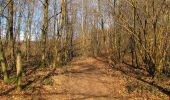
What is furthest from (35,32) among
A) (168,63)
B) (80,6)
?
(168,63)

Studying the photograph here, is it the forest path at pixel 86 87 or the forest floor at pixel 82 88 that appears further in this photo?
the forest path at pixel 86 87

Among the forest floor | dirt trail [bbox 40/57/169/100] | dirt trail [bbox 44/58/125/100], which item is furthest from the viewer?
dirt trail [bbox 44/58/125/100]

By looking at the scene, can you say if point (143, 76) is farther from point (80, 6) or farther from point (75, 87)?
point (80, 6)

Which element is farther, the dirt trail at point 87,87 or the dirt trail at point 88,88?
the dirt trail at point 87,87

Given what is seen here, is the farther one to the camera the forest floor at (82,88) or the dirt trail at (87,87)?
the dirt trail at (87,87)

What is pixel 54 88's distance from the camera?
1714 centimetres

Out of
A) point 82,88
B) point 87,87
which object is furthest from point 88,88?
point 82,88

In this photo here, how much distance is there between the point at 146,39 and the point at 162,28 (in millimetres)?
1418

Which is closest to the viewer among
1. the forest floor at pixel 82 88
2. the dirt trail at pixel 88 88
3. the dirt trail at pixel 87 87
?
the forest floor at pixel 82 88

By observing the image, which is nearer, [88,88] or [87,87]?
[88,88]

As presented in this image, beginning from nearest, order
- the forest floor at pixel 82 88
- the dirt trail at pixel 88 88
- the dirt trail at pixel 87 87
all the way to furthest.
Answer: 1. the forest floor at pixel 82 88
2. the dirt trail at pixel 88 88
3. the dirt trail at pixel 87 87

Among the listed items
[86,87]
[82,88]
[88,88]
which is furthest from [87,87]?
[82,88]

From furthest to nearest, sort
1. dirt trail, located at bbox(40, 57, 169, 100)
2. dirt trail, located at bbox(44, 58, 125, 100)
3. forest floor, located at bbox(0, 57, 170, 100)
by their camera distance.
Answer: dirt trail, located at bbox(44, 58, 125, 100), dirt trail, located at bbox(40, 57, 169, 100), forest floor, located at bbox(0, 57, 170, 100)

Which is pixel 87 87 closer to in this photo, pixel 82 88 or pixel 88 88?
pixel 88 88
